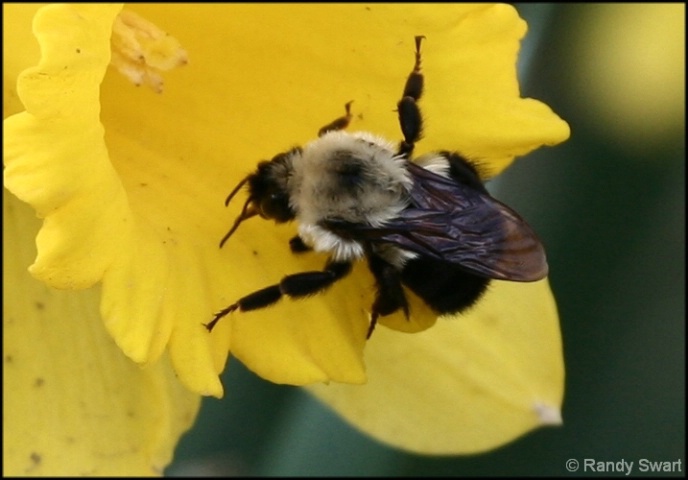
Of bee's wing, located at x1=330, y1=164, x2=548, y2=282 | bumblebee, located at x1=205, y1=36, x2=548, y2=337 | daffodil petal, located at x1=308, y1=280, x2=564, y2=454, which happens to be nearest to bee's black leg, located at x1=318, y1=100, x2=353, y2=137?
bumblebee, located at x1=205, y1=36, x2=548, y2=337

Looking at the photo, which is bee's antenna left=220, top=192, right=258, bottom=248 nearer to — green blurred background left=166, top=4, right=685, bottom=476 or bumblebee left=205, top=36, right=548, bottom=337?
bumblebee left=205, top=36, right=548, bottom=337

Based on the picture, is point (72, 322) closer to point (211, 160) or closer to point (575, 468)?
point (211, 160)

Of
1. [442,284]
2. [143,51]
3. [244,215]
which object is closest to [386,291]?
[442,284]

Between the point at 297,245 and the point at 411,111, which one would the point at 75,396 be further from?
the point at 411,111

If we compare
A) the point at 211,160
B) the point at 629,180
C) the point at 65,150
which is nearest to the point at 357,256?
the point at 211,160

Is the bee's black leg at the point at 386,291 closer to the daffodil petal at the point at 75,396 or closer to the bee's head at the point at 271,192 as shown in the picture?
the bee's head at the point at 271,192

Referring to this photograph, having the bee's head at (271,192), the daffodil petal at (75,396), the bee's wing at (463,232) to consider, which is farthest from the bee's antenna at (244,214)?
the daffodil petal at (75,396)
